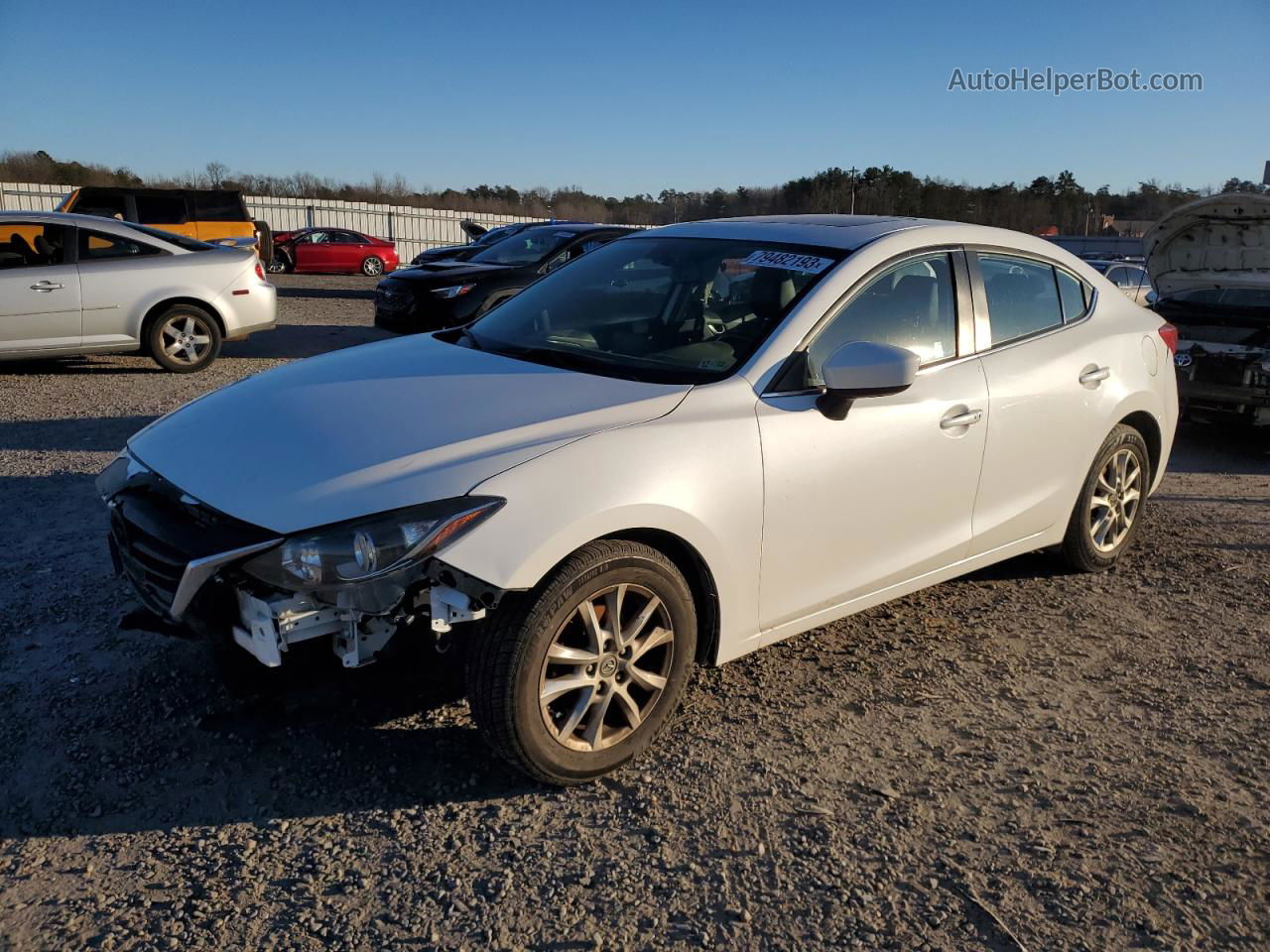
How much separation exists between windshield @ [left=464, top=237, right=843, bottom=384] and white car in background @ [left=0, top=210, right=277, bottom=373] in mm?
6634

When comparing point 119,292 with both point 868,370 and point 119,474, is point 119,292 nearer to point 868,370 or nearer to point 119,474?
point 119,474

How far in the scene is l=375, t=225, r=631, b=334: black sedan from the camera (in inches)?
440

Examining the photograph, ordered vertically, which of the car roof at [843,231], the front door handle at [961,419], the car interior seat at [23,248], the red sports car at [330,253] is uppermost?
the red sports car at [330,253]

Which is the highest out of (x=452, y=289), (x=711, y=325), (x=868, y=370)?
(x=452, y=289)

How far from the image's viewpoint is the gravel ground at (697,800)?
102 inches

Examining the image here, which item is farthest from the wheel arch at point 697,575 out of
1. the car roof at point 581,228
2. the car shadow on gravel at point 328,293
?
the car shadow on gravel at point 328,293

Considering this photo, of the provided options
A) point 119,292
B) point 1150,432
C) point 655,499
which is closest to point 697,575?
point 655,499

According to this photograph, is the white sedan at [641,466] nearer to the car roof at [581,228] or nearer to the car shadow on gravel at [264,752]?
the car shadow on gravel at [264,752]

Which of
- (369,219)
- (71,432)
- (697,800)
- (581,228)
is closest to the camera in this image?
(697,800)

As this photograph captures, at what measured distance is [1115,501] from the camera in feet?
16.7

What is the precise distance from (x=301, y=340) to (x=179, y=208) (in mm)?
7121

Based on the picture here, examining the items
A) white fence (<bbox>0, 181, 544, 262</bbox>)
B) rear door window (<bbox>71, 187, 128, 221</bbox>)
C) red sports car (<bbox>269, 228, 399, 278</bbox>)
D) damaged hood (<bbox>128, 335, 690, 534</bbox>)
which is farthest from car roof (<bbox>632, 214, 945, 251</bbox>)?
white fence (<bbox>0, 181, 544, 262</bbox>)

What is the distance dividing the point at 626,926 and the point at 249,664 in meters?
1.43

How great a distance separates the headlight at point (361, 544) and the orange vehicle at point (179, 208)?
15869mm
